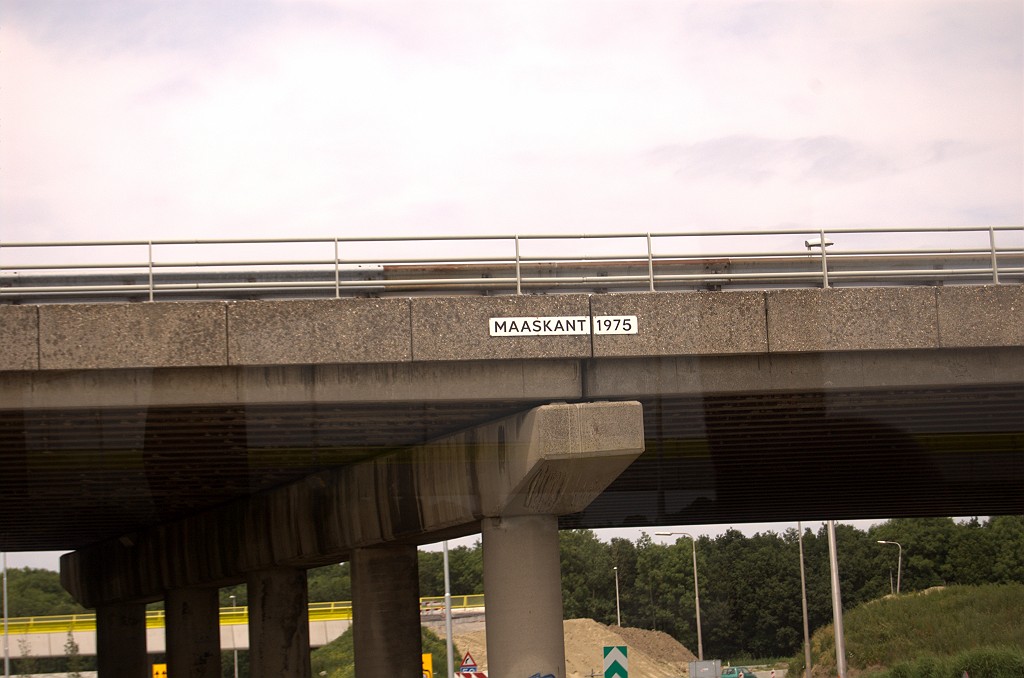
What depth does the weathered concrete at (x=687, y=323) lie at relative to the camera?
15.9 meters

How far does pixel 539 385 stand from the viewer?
16016 mm

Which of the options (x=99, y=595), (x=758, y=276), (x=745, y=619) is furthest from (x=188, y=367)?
(x=745, y=619)

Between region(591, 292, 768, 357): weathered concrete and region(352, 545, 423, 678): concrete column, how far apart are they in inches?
307

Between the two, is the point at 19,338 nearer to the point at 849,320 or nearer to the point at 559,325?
the point at 559,325

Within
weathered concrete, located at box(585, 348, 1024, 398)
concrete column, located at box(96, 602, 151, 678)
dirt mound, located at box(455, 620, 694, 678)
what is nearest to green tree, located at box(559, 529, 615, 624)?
dirt mound, located at box(455, 620, 694, 678)

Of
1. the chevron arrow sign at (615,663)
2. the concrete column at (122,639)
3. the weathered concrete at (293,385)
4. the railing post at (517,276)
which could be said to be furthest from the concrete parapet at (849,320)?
the concrete column at (122,639)

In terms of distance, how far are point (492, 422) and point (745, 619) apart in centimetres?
9082

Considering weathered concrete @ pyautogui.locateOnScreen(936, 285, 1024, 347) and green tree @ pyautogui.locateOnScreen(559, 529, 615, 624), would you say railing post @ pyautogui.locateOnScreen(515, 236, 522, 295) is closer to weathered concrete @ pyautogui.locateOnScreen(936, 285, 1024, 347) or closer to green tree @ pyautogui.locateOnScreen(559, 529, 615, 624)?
weathered concrete @ pyautogui.locateOnScreen(936, 285, 1024, 347)

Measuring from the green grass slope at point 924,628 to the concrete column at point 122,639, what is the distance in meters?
28.3

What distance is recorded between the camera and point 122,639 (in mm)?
38844

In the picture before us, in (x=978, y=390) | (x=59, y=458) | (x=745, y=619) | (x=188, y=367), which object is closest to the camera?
(x=188, y=367)

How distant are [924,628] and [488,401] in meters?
50.1

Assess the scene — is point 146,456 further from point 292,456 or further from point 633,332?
point 633,332

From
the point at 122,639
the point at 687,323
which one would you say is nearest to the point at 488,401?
the point at 687,323
